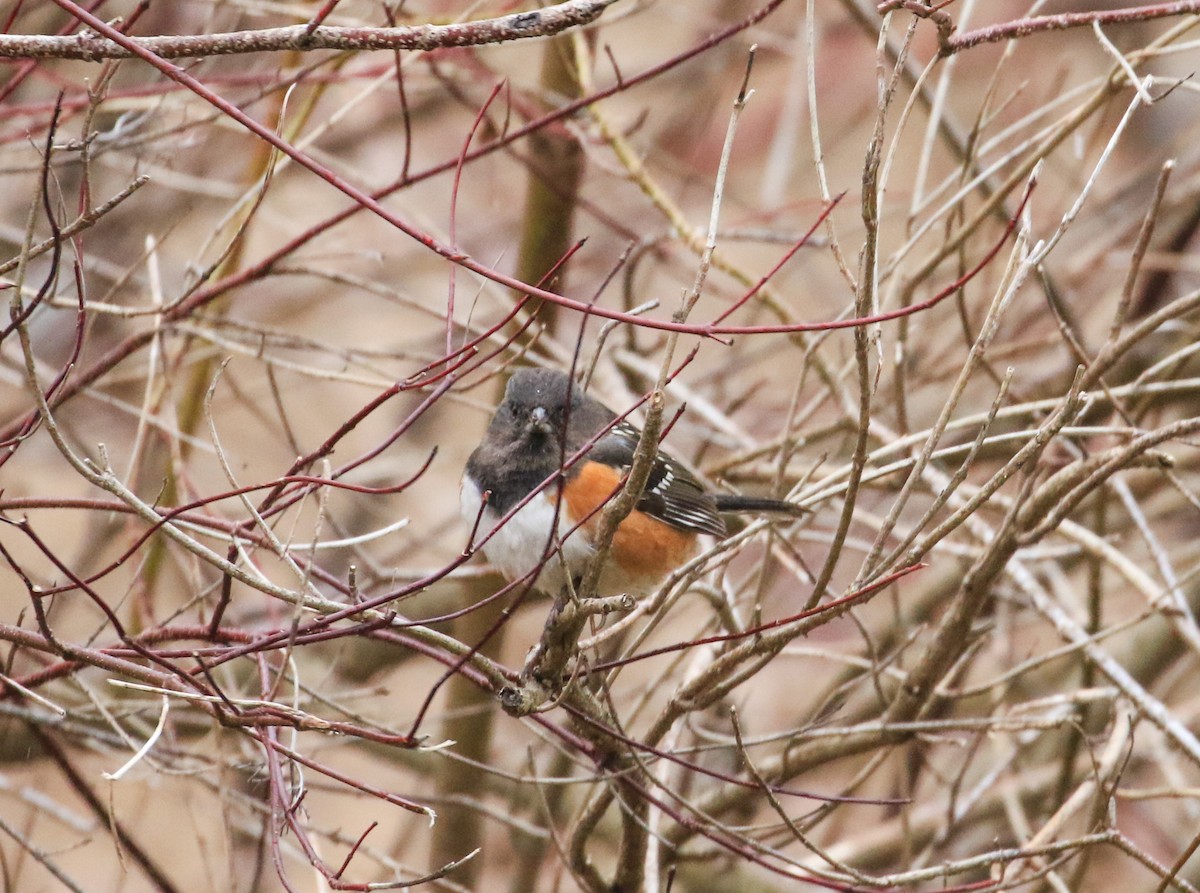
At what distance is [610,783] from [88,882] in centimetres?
450

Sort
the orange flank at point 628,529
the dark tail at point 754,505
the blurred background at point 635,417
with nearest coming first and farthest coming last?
the blurred background at point 635,417 < the dark tail at point 754,505 < the orange flank at point 628,529

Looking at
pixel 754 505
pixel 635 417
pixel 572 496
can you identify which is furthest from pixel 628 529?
pixel 635 417

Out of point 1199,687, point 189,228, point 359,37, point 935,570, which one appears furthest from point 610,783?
point 189,228

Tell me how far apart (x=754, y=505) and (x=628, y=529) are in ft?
1.17

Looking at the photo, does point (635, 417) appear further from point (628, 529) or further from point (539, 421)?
point (539, 421)

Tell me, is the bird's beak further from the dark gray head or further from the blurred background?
the blurred background

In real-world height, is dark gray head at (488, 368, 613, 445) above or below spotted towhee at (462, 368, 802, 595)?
above

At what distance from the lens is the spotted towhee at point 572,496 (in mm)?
3207

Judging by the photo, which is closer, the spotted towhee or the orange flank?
the spotted towhee

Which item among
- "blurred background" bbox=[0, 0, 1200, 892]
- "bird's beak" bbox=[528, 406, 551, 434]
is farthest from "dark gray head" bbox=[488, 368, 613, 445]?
"blurred background" bbox=[0, 0, 1200, 892]

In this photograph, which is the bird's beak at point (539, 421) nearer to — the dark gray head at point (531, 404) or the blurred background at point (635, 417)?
the dark gray head at point (531, 404)

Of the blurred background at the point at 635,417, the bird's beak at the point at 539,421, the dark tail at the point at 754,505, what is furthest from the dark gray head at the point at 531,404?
the dark tail at the point at 754,505

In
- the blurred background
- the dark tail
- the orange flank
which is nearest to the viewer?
the blurred background

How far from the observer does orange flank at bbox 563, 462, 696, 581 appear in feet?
11.2
